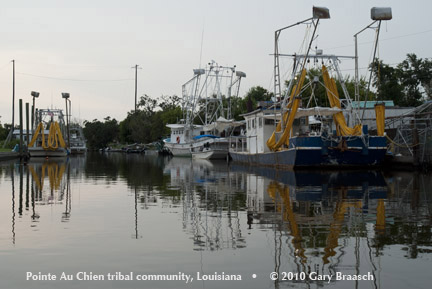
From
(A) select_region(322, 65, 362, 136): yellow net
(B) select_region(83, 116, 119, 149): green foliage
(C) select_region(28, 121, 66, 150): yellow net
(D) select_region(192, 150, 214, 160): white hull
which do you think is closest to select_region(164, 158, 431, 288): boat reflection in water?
(A) select_region(322, 65, 362, 136): yellow net

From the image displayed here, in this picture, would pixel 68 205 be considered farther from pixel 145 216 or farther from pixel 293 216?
pixel 293 216

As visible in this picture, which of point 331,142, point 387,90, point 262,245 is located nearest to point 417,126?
point 331,142

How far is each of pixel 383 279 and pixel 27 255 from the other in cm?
556

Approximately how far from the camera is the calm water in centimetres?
757

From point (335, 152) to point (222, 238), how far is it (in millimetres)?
22591

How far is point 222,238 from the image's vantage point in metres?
10.2

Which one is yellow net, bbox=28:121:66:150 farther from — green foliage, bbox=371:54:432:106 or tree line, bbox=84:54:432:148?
green foliage, bbox=371:54:432:106

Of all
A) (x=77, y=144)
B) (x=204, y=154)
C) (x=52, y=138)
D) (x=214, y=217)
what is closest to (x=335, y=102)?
(x=214, y=217)

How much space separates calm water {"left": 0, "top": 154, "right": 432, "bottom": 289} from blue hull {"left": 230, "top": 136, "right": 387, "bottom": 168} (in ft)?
43.2

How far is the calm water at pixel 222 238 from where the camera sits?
757cm

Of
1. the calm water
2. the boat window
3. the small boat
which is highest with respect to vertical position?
the boat window

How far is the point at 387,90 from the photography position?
6738cm

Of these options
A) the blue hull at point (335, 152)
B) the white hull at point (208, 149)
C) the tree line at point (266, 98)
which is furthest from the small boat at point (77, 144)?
the blue hull at point (335, 152)

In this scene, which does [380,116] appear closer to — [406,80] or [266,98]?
[406,80]
